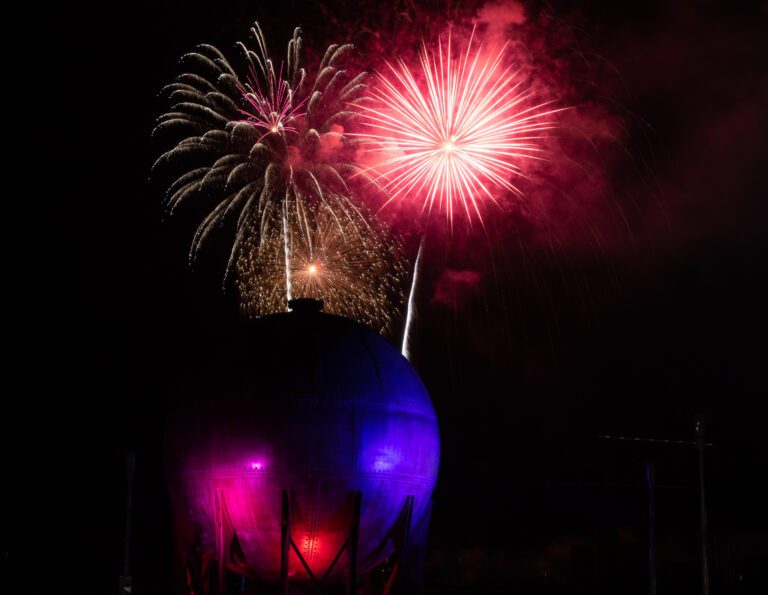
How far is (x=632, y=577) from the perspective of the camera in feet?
160

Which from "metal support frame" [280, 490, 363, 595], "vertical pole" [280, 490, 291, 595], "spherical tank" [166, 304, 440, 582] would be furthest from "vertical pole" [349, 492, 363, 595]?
"vertical pole" [280, 490, 291, 595]

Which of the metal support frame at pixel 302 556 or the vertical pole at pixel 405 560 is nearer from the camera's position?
the metal support frame at pixel 302 556

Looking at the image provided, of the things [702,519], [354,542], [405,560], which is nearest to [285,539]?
[354,542]

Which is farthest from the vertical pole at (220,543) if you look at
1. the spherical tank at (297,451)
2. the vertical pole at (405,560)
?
the vertical pole at (405,560)

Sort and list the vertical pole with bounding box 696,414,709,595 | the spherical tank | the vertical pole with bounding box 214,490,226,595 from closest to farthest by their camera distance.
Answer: the spherical tank → the vertical pole with bounding box 214,490,226,595 → the vertical pole with bounding box 696,414,709,595

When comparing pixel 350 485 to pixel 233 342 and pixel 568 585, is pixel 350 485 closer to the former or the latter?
pixel 233 342

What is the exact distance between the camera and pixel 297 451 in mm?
22094

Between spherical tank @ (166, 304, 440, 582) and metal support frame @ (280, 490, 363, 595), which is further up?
spherical tank @ (166, 304, 440, 582)

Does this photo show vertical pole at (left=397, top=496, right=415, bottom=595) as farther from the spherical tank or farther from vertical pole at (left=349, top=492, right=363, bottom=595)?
vertical pole at (left=349, top=492, right=363, bottom=595)

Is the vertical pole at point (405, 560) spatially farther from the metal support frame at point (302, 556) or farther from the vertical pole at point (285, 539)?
the vertical pole at point (285, 539)

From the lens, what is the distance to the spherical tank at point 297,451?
72.7 feet

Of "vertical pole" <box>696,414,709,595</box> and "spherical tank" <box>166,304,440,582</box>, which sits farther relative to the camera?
"vertical pole" <box>696,414,709,595</box>

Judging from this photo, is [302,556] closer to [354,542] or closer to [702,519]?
[354,542]

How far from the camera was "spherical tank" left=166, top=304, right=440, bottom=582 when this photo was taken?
72.7 feet
